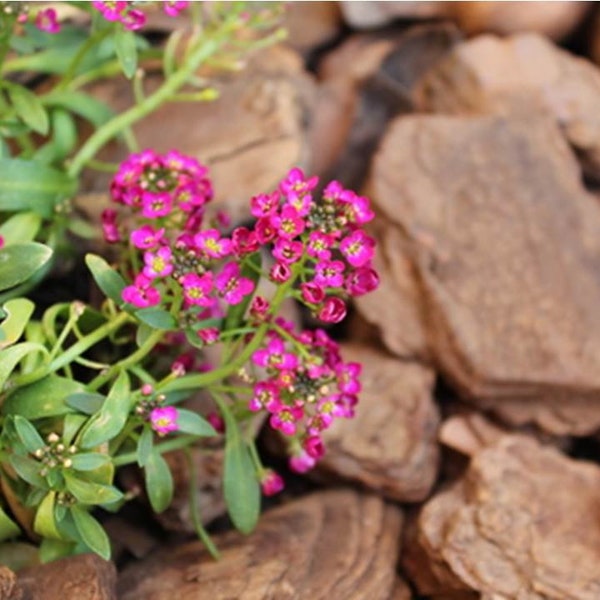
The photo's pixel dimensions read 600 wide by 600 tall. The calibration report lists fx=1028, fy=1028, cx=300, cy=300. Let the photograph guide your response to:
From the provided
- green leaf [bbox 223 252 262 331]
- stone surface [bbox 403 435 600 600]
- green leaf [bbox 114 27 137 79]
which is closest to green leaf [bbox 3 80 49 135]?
green leaf [bbox 114 27 137 79]

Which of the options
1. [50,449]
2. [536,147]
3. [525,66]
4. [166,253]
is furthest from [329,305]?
[525,66]

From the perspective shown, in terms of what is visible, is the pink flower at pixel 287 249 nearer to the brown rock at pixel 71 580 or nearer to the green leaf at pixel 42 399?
the green leaf at pixel 42 399

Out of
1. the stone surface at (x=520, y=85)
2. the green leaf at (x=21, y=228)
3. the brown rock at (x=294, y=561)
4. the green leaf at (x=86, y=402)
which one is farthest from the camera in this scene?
the stone surface at (x=520, y=85)

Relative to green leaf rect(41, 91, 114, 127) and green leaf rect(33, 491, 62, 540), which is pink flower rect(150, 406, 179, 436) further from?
green leaf rect(41, 91, 114, 127)

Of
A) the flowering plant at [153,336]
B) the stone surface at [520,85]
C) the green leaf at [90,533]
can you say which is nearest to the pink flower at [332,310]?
the flowering plant at [153,336]

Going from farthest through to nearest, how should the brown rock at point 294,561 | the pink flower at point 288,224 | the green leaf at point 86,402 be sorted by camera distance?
1. the brown rock at point 294,561
2. the green leaf at point 86,402
3. the pink flower at point 288,224

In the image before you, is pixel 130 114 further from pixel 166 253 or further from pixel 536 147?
pixel 536 147

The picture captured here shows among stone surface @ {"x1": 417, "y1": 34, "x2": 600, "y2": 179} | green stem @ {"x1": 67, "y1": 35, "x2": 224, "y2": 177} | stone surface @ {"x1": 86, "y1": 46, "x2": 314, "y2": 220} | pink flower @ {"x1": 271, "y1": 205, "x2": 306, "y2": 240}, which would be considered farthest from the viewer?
stone surface @ {"x1": 417, "y1": 34, "x2": 600, "y2": 179}

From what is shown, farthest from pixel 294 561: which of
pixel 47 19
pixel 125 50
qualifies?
pixel 47 19

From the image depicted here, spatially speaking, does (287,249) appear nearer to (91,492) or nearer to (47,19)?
(91,492)
